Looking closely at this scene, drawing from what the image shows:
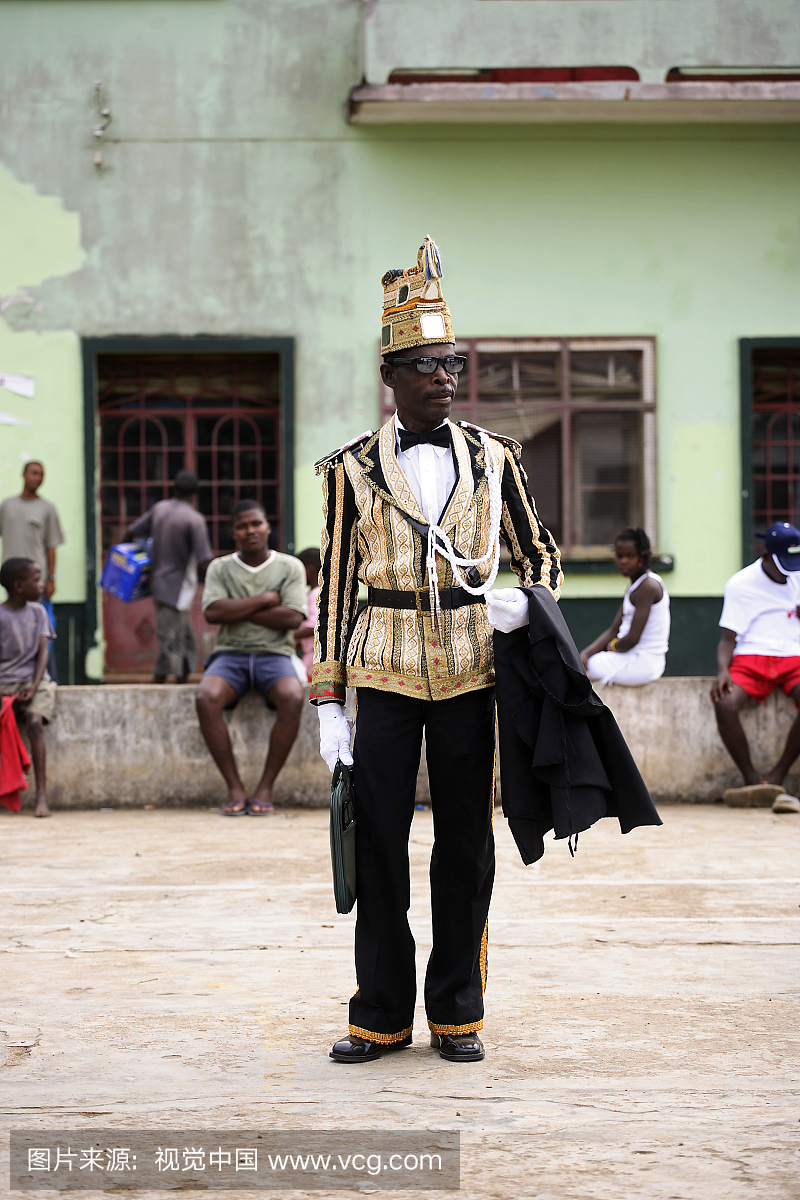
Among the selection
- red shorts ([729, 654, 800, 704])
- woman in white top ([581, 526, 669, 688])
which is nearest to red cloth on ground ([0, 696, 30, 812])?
woman in white top ([581, 526, 669, 688])

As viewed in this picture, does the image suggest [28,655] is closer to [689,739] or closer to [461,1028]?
[689,739]

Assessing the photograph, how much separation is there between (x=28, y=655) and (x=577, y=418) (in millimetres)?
6224

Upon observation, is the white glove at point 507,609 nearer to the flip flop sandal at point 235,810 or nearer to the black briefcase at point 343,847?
the black briefcase at point 343,847

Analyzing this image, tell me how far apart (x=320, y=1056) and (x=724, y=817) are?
17.1ft

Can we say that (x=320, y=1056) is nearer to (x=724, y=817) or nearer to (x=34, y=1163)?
(x=34, y=1163)

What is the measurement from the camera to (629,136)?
44.5ft

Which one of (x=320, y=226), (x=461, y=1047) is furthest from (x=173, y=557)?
(x=461, y=1047)

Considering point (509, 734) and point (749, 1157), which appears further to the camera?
point (509, 734)

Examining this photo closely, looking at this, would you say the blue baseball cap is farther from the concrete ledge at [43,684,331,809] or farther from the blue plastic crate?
the blue plastic crate

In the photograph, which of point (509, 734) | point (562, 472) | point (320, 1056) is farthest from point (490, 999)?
point (562, 472)

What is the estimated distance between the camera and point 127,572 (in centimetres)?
1187

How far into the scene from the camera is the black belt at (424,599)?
408cm

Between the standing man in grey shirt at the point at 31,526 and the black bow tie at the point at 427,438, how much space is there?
29.4 feet

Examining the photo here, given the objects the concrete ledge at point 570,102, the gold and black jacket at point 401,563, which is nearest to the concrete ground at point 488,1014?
the gold and black jacket at point 401,563
